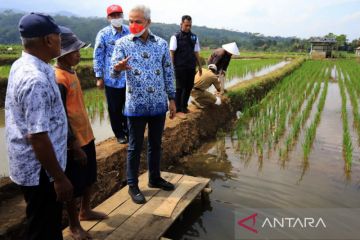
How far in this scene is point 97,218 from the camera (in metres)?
2.60

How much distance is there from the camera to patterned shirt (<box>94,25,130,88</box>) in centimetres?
364

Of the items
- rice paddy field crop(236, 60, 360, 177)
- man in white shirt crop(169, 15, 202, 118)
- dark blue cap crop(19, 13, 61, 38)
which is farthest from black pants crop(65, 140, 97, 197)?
rice paddy field crop(236, 60, 360, 177)

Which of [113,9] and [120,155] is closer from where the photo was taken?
[113,9]

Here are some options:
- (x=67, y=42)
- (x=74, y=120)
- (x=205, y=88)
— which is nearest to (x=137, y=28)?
(x=67, y=42)

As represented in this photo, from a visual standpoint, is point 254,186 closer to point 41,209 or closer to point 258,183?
point 258,183

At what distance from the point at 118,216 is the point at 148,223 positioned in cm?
26

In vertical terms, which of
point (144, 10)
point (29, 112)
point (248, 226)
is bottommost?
point (248, 226)

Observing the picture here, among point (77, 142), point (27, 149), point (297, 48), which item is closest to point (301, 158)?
point (77, 142)

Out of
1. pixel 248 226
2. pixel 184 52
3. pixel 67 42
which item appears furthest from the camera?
pixel 184 52

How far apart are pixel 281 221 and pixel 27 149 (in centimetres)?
252

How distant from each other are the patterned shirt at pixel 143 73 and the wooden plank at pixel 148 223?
2.59 ft

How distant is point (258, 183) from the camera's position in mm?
4113

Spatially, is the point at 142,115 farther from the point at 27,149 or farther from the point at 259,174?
the point at 259,174

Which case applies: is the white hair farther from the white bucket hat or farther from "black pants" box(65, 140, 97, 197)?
the white bucket hat
